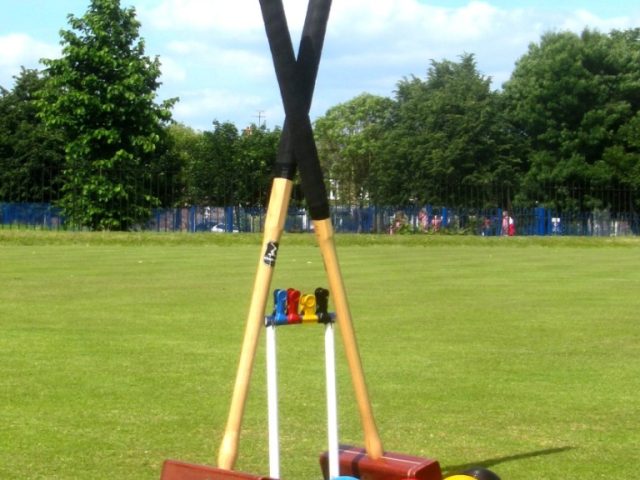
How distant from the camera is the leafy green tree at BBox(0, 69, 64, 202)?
5141 centimetres

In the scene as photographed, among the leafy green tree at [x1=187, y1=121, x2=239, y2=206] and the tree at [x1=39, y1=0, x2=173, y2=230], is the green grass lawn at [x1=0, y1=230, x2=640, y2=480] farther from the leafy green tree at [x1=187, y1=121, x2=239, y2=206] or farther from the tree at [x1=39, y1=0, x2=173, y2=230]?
the tree at [x1=39, y1=0, x2=173, y2=230]

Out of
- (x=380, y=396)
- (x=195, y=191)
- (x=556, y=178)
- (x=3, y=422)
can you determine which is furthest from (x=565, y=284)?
(x=556, y=178)

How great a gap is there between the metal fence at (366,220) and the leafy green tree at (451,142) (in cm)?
1000

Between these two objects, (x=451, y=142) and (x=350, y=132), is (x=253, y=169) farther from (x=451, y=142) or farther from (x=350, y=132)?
(x=350, y=132)

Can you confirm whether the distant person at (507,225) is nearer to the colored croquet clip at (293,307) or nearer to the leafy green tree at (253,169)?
the leafy green tree at (253,169)

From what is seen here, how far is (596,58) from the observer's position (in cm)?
7156

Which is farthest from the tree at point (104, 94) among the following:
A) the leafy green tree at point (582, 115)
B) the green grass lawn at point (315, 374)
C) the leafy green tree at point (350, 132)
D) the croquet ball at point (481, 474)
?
the croquet ball at point (481, 474)

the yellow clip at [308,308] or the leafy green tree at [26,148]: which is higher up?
the leafy green tree at [26,148]

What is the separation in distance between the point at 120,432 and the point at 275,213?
9.21 ft

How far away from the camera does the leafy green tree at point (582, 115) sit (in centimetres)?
6738

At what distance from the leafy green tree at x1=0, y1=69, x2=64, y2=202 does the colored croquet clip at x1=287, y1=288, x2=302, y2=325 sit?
4263 centimetres

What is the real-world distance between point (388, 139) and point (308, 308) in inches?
2684

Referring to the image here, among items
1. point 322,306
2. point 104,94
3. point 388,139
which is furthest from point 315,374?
point 388,139

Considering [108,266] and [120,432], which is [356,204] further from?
[120,432]
